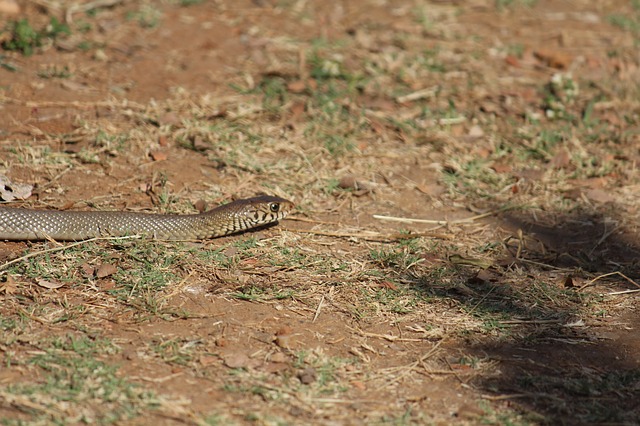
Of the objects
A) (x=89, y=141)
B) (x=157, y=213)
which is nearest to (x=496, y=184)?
(x=157, y=213)

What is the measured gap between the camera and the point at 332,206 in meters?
7.70

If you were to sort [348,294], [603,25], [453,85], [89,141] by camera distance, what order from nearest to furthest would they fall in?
[348,294] → [89,141] → [453,85] → [603,25]

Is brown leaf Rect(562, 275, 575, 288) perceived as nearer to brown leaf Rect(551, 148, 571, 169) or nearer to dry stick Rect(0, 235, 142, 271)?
brown leaf Rect(551, 148, 571, 169)

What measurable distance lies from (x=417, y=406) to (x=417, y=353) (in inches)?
23.6

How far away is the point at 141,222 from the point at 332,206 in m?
1.78

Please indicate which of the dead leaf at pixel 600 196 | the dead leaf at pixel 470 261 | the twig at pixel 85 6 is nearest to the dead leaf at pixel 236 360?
the dead leaf at pixel 470 261

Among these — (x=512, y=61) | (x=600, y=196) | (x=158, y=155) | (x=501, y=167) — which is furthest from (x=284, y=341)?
(x=512, y=61)

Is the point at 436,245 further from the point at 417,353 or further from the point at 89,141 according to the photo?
the point at 89,141

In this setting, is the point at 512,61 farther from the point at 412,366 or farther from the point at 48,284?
the point at 48,284

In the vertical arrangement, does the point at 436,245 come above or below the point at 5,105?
below

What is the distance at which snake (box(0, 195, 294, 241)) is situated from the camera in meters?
6.64

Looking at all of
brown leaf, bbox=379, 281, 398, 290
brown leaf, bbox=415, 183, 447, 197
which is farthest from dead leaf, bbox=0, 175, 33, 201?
brown leaf, bbox=415, 183, 447, 197

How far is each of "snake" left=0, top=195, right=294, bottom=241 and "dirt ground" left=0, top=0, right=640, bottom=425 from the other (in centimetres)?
13

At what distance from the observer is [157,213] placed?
Result: 713cm
